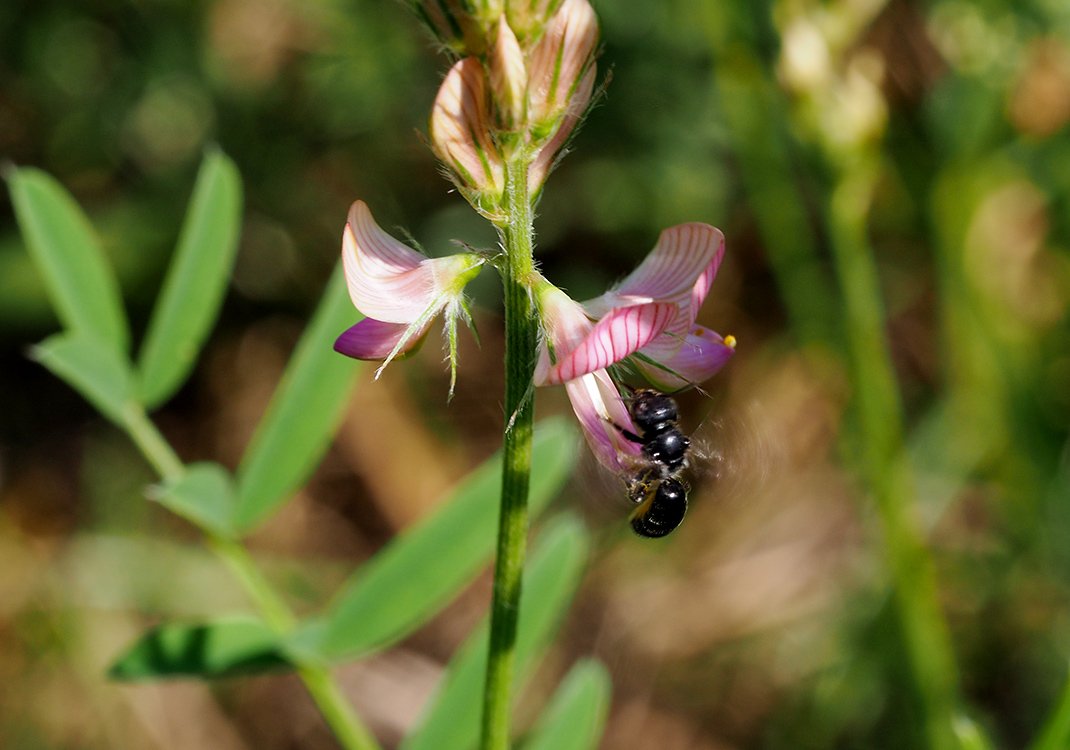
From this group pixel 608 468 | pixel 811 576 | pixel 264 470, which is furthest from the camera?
pixel 811 576

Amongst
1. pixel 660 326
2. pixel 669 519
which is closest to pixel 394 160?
pixel 669 519

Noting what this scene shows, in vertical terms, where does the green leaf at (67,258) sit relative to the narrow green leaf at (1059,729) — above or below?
above

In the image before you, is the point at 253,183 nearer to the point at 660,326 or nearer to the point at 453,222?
the point at 453,222

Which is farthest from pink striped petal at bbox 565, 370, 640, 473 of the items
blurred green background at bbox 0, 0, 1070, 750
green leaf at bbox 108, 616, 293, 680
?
blurred green background at bbox 0, 0, 1070, 750

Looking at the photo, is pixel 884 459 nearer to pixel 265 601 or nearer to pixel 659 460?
pixel 659 460

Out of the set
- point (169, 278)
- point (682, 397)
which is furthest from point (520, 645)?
point (682, 397)

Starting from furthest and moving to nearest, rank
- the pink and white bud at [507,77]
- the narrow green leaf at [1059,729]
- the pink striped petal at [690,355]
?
the narrow green leaf at [1059,729]
the pink striped petal at [690,355]
the pink and white bud at [507,77]

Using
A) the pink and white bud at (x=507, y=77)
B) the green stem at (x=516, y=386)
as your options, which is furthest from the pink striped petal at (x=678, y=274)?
the pink and white bud at (x=507, y=77)

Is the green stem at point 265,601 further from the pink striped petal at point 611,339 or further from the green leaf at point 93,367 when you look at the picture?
the pink striped petal at point 611,339
